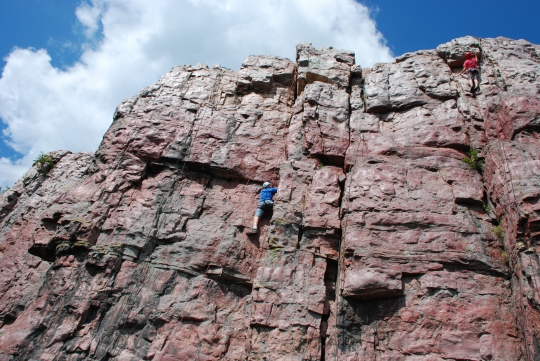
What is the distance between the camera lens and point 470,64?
13922 millimetres

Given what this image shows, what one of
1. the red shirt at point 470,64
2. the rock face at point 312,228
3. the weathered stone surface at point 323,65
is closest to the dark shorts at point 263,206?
the rock face at point 312,228

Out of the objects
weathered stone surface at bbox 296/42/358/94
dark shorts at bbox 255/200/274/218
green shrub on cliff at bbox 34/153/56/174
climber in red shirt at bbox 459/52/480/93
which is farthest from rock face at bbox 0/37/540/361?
green shrub on cliff at bbox 34/153/56/174

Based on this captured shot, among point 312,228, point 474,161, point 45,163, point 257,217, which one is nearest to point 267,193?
point 257,217

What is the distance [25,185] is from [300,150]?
18.7m

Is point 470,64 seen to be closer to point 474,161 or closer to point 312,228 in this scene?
point 474,161

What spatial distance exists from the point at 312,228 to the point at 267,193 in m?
2.16

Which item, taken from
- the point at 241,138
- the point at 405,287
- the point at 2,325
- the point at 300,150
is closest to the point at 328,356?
the point at 405,287

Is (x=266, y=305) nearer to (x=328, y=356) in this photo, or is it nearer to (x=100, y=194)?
(x=328, y=356)

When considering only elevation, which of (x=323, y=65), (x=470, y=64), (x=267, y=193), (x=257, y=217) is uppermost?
(x=323, y=65)

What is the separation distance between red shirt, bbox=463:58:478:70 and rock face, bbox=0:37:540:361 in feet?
1.93

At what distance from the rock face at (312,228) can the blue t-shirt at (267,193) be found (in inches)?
15.3

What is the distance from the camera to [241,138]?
14.3m

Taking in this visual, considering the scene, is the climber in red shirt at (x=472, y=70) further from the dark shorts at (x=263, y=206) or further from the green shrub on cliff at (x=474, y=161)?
the dark shorts at (x=263, y=206)

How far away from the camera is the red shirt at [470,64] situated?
543 inches
